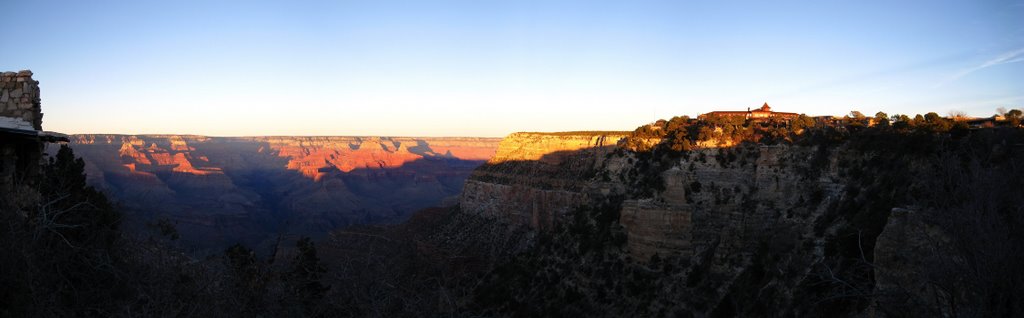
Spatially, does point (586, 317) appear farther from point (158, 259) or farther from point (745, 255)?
point (158, 259)

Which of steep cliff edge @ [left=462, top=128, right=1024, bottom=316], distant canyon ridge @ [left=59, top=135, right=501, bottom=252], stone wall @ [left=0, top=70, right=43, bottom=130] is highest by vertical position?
stone wall @ [left=0, top=70, right=43, bottom=130]

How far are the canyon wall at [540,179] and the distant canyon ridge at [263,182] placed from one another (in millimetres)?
31059

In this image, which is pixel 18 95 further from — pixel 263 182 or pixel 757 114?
pixel 263 182

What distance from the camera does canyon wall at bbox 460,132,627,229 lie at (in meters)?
39.2

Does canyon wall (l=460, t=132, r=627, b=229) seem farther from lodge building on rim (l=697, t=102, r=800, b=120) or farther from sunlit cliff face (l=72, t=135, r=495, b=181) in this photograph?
sunlit cliff face (l=72, t=135, r=495, b=181)

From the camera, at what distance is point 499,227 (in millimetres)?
44562

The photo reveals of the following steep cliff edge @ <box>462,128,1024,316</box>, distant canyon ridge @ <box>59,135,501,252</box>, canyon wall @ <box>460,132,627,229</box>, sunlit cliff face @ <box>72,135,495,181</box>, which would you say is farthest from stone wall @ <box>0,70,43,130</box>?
sunlit cliff face @ <box>72,135,495,181</box>

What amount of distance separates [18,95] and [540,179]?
3614cm

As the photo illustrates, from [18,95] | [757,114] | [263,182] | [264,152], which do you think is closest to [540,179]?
[757,114]

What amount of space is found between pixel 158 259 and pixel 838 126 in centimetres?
2695

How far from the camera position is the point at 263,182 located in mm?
155125

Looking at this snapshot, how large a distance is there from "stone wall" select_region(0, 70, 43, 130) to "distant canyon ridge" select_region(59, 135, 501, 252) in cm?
7077

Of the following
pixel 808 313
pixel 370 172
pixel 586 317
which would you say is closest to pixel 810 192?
pixel 808 313

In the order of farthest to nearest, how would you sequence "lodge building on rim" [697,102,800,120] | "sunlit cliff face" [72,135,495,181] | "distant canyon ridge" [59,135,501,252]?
"sunlit cliff face" [72,135,495,181], "distant canyon ridge" [59,135,501,252], "lodge building on rim" [697,102,800,120]
